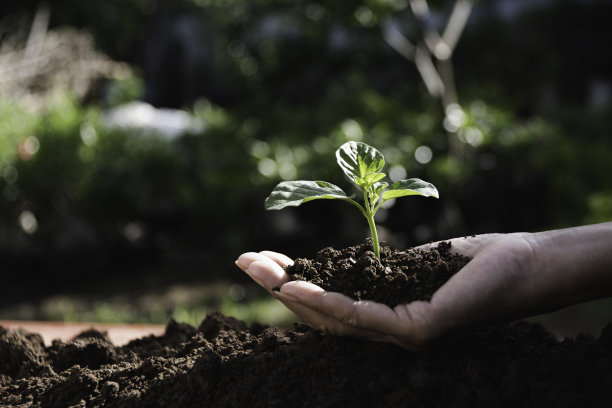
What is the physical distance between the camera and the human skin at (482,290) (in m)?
1.10

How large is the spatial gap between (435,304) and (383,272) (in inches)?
6.7

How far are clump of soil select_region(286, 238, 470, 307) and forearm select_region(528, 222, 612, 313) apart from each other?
15 cm

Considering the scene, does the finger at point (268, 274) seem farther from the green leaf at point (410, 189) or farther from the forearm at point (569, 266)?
the forearm at point (569, 266)

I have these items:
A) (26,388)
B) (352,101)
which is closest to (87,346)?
(26,388)

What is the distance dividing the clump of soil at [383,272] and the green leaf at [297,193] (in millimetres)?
162

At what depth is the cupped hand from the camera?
1097 mm

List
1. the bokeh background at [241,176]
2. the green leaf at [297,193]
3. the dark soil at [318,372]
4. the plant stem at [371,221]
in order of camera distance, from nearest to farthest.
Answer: the dark soil at [318,372] < the green leaf at [297,193] < the plant stem at [371,221] < the bokeh background at [241,176]

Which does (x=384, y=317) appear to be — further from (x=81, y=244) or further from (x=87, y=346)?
(x=81, y=244)

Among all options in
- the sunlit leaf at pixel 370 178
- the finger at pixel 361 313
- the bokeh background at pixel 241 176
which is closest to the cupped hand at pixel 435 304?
the finger at pixel 361 313

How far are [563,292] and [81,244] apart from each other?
180 inches

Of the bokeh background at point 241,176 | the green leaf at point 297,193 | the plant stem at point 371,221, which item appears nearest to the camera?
the green leaf at point 297,193

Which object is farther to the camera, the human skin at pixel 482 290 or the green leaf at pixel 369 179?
the green leaf at pixel 369 179

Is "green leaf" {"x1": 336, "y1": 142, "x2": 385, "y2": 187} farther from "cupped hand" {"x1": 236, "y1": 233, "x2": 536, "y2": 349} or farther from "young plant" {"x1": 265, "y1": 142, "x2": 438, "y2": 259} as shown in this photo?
"cupped hand" {"x1": 236, "y1": 233, "x2": 536, "y2": 349}

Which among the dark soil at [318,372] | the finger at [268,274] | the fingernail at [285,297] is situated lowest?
the dark soil at [318,372]
